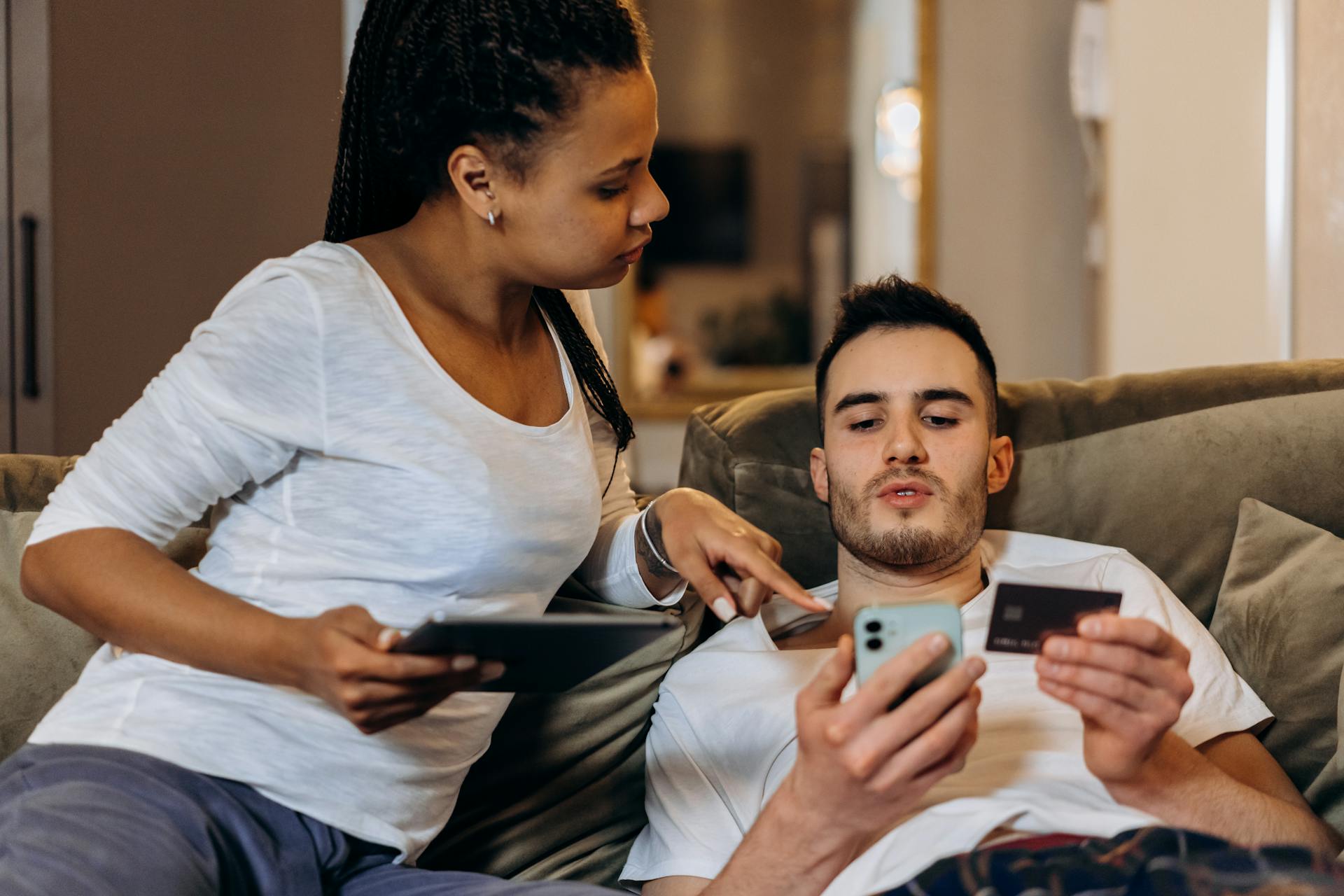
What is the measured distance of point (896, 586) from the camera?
1.54 metres

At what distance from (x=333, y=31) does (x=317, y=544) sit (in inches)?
90.6

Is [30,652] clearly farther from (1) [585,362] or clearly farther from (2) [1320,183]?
(2) [1320,183]

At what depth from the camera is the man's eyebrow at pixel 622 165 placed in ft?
3.79

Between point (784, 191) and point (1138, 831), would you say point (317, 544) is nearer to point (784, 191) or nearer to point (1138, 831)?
point (1138, 831)

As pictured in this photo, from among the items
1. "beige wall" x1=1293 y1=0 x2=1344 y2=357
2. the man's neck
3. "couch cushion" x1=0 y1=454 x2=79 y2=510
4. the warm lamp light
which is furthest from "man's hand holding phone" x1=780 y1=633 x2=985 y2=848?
the warm lamp light

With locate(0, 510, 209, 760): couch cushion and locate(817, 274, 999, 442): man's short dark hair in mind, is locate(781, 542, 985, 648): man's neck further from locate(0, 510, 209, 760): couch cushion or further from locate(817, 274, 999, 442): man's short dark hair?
locate(0, 510, 209, 760): couch cushion

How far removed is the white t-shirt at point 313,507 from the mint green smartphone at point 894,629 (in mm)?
362

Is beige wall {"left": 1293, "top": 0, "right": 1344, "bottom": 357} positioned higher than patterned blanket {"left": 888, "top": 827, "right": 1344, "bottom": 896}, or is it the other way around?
beige wall {"left": 1293, "top": 0, "right": 1344, "bottom": 357}

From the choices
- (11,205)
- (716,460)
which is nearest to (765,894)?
(716,460)

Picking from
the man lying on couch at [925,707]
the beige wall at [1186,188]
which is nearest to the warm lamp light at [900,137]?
the beige wall at [1186,188]

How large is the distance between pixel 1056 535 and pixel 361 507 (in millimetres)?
1025

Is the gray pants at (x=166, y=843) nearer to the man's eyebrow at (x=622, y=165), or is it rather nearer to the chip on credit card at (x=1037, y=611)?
the chip on credit card at (x=1037, y=611)

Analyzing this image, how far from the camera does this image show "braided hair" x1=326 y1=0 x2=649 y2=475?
1128 mm

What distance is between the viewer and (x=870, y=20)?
14.1 feet
